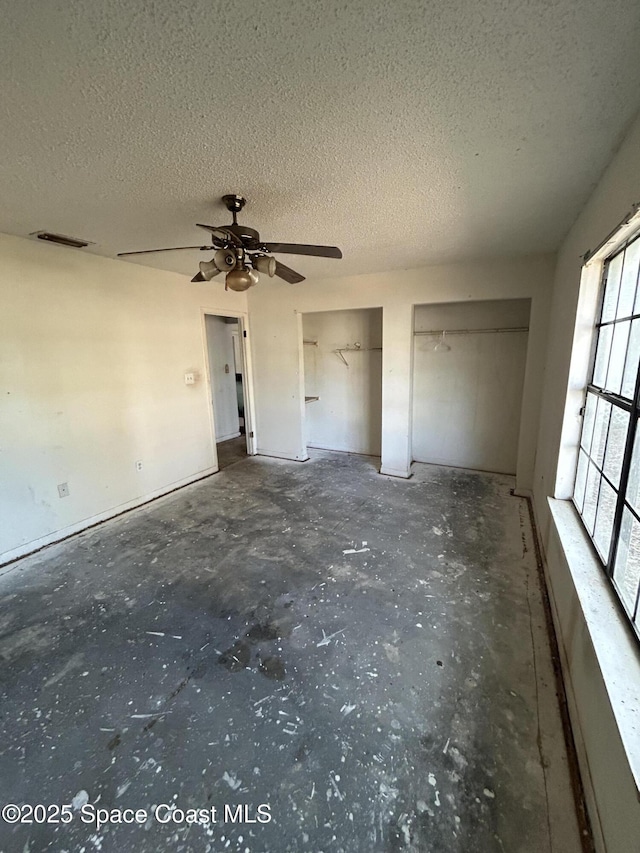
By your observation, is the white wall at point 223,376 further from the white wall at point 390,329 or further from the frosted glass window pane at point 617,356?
the frosted glass window pane at point 617,356

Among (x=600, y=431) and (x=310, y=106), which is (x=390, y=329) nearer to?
(x=600, y=431)

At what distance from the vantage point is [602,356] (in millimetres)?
1938

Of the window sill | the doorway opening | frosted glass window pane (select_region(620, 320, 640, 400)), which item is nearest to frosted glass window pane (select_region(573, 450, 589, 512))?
the window sill

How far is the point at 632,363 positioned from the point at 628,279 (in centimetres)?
45

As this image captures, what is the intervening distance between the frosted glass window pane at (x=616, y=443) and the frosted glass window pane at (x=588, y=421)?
308 millimetres

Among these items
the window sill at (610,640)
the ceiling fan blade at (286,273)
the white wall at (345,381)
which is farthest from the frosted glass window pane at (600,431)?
the white wall at (345,381)

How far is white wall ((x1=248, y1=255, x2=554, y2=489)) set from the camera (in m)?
3.36

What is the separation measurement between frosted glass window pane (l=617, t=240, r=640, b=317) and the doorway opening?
4.41 m

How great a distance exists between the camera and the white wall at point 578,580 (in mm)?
995

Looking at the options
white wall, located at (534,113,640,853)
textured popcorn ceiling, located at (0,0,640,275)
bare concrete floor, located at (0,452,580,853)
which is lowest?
bare concrete floor, located at (0,452,580,853)

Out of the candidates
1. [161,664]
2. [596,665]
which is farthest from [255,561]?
[596,665]

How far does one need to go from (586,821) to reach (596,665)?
474 millimetres

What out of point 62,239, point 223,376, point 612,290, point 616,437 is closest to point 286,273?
point 62,239

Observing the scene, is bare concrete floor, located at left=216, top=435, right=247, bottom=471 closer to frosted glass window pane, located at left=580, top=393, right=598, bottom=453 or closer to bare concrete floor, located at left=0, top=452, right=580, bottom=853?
bare concrete floor, located at left=0, top=452, right=580, bottom=853
